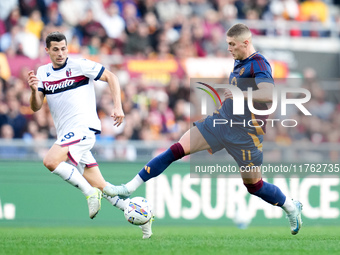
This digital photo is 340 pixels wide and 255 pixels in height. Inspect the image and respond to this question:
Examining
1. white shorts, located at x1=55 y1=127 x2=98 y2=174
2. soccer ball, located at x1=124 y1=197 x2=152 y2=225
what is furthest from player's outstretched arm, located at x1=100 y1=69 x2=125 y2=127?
soccer ball, located at x1=124 y1=197 x2=152 y2=225

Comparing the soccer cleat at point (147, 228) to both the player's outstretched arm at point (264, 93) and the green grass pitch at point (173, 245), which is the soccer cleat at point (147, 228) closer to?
the green grass pitch at point (173, 245)

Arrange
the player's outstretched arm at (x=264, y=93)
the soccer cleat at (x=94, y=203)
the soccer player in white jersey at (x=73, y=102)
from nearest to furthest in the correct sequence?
the player's outstretched arm at (x=264, y=93), the soccer cleat at (x=94, y=203), the soccer player in white jersey at (x=73, y=102)

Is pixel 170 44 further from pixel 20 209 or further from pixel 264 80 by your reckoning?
pixel 264 80

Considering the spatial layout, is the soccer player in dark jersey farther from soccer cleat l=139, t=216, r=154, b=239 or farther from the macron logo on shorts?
the macron logo on shorts

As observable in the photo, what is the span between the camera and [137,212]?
8172 millimetres

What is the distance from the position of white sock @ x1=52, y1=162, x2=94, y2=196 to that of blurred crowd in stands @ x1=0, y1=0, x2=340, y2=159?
5.25 meters

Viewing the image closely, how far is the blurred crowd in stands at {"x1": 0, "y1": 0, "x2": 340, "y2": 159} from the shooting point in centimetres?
1399

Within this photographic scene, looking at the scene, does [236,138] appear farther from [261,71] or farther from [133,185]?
[133,185]

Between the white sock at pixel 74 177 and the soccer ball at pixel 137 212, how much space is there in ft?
1.63

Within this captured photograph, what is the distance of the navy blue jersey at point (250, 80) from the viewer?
8016mm

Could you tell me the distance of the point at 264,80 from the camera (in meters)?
7.91

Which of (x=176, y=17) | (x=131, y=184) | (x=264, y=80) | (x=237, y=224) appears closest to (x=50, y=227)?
(x=237, y=224)

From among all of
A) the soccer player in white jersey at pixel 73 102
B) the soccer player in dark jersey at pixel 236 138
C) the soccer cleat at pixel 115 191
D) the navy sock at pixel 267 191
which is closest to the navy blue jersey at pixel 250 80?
the soccer player in dark jersey at pixel 236 138

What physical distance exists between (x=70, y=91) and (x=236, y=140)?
2172 mm
